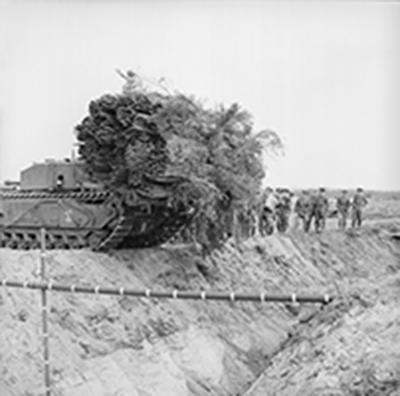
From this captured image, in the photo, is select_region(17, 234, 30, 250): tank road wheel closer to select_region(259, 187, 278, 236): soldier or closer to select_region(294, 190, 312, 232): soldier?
select_region(259, 187, 278, 236): soldier

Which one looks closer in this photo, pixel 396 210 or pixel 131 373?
pixel 131 373

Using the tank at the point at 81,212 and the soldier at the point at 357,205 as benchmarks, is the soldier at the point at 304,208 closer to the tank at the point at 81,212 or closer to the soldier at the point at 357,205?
A: the soldier at the point at 357,205

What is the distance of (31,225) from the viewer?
1658 centimetres

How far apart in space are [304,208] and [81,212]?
8.55m

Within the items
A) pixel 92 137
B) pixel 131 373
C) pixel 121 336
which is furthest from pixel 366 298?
pixel 92 137

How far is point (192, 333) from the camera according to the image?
41.7 ft

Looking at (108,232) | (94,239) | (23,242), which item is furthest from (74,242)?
(23,242)

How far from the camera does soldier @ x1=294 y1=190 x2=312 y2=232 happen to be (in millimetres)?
21375

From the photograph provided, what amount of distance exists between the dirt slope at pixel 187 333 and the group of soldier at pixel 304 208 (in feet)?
9.25

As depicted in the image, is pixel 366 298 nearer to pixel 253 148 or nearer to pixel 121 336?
pixel 121 336

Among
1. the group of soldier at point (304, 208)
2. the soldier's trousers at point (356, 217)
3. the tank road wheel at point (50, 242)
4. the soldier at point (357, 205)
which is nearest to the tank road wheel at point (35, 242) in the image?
the tank road wheel at point (50, 242)

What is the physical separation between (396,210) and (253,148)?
2067cm

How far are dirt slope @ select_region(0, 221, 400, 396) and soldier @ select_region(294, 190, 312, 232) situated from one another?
3925mm

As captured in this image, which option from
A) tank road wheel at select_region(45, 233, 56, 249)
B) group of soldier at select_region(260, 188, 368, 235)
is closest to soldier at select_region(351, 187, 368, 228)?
group of soldier at select_region(260, 188, 368, 235)
